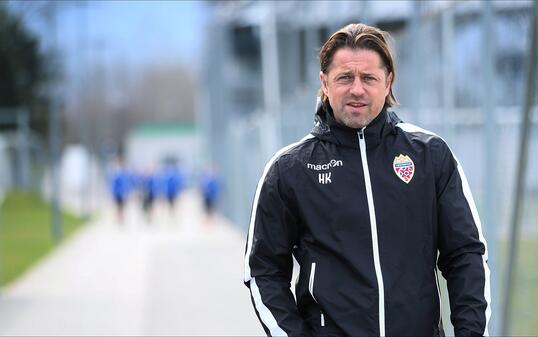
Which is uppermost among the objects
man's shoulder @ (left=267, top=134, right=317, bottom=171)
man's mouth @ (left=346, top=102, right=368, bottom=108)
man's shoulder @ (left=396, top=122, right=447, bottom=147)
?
man's mouth @ (left=346, top=102, right=368, bottom=108)

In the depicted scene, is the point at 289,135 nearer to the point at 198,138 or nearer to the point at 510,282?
the point at 510,282

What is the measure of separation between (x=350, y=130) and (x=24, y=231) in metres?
24.7

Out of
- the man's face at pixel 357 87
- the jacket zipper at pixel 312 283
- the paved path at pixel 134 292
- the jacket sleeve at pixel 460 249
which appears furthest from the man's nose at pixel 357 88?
the paved path at pixel 134 292

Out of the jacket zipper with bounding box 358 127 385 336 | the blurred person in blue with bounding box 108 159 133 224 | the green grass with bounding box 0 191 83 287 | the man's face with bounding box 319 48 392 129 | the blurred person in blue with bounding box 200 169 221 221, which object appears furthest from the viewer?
the blurred person in blue with bounding box 108 159 133 224

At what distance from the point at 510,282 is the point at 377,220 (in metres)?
2.68

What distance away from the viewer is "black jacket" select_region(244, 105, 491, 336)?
360 cm

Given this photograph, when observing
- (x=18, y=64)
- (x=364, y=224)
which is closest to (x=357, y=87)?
(x=364, y=224)

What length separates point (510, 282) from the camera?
6.07m

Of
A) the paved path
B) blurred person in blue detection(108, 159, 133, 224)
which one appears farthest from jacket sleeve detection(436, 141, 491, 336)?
blurred person in blue detection(108, 159, 133, 224)

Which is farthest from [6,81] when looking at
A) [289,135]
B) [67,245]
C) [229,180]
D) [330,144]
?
[330,144]

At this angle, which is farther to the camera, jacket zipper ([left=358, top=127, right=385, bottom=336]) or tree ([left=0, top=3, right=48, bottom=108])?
tree ([left=0, top=3, right=48, bottom=108])

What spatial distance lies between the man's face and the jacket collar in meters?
0.03

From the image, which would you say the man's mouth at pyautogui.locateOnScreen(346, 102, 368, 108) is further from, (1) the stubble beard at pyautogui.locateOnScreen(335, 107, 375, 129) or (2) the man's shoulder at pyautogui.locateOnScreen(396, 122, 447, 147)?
(2) the man's shoulder at pyautogui.locateOnScreen(396, 122, 447, 147)

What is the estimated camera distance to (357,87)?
367cm
